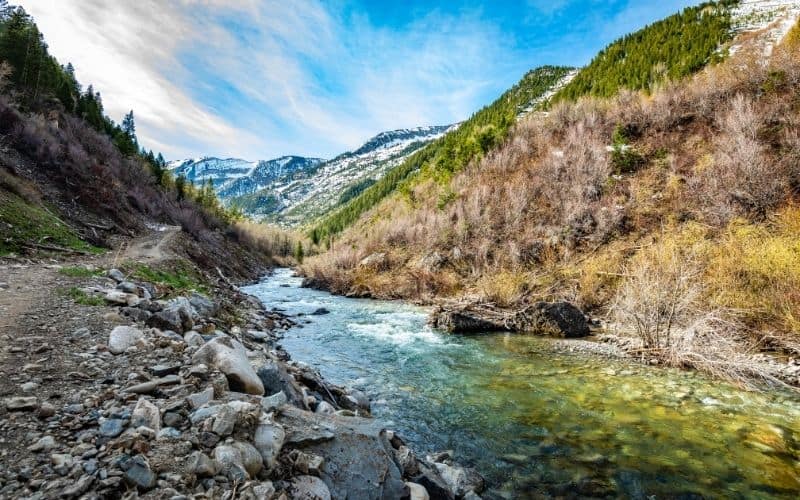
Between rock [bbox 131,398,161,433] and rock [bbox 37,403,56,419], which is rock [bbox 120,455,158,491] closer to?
rock [bbox 131,398,161,433]

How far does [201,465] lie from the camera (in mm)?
2795

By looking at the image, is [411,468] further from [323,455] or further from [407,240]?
[407,240]

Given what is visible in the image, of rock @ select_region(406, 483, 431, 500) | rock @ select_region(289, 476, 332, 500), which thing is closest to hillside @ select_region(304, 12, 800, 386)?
rock @ select_region(406, 483, 431, 500)

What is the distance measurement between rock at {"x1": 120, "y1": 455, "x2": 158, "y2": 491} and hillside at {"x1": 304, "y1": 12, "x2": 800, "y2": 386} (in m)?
12.3

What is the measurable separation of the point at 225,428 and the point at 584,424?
6.98 metres

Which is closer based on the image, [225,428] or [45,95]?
[225,428]

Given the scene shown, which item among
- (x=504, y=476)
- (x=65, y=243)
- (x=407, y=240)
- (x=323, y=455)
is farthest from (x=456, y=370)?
(x=407, y=240)

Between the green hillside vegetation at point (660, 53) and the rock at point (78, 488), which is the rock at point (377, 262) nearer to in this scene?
the rock at point (78, 488)

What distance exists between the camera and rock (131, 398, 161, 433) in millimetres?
3174

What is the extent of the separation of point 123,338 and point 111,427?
2392mm

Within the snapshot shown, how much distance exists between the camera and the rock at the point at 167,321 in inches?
248

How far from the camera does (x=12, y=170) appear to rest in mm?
19125

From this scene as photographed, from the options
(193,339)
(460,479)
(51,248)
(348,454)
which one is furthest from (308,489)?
(51,248)

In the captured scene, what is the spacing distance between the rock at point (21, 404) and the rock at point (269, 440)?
6.30 ft
